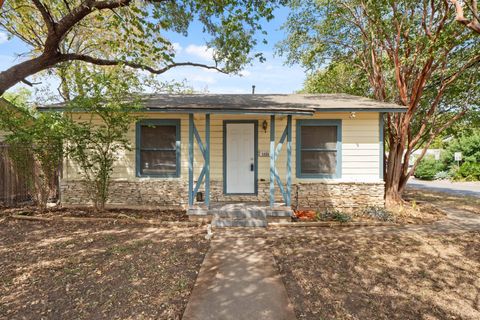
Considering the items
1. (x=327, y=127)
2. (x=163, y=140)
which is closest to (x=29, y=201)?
(x=163, y=140)

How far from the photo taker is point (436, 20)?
7.30 metres

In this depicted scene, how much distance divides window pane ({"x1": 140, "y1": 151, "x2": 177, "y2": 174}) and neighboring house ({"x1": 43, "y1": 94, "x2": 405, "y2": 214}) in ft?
0.09

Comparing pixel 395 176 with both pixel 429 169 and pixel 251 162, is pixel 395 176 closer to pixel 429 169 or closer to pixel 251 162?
pixel 251 162

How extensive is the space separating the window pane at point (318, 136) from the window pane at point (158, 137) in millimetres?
3950

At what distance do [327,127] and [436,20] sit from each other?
4.38 meters

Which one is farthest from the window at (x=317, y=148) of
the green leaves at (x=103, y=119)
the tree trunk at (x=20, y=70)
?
the tree trunk at (x=20, y=70)

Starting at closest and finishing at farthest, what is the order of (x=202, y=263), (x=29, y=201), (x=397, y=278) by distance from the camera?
(x=397, y=278) → (x=202, y=263) → (x=29, y=201)

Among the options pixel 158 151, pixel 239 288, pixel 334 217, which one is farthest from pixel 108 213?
pixel 334 217

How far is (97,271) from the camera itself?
3709mm

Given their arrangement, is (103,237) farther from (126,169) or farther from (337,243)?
(337,243)

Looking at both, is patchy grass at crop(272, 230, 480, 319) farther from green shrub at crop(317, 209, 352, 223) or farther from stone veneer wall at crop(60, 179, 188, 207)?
stone veneer wall at crop(60, 179, 188, 207)

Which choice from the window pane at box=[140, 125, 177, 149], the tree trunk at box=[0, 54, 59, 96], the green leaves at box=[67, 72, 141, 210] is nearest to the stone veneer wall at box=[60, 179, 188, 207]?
the green leaves at box=[67, 72, 141, 210]

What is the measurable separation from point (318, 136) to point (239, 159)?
2.50m

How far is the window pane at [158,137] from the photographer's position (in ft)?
24.8
